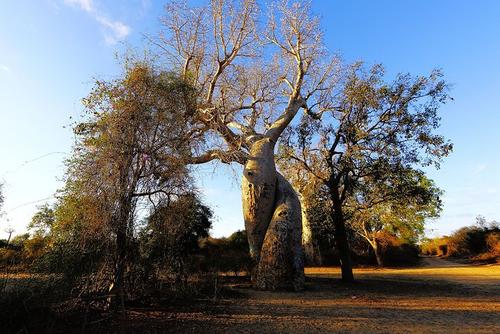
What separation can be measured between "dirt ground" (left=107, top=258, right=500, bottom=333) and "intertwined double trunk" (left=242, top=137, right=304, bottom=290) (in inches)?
22.8

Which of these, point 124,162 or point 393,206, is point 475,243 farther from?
point 124,162

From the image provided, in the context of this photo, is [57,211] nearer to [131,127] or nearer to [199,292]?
[131,127]

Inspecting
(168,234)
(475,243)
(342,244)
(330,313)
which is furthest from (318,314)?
(475,243)

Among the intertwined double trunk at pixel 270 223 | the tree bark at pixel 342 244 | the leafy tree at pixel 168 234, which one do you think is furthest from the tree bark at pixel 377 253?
the leafy tree at pixel 168 234

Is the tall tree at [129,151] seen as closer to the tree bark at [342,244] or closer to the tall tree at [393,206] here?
the tree bark at [342,244]

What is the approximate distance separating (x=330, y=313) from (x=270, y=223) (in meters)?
4.05

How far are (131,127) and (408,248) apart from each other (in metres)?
22.8

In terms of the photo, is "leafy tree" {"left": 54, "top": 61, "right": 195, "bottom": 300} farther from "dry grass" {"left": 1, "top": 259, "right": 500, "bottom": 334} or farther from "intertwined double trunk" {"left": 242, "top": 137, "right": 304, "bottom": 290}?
"intertwined double trunk" {"left": 242, "top": 137, "right": 304, "bottom": 290}

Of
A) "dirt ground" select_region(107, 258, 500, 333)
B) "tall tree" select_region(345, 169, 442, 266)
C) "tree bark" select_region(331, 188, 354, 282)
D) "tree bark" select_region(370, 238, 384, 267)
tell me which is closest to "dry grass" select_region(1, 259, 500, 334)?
"dirt ground" select_region(107, 258, 500, 333)

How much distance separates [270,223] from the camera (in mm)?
10547

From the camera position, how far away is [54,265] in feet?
16.4

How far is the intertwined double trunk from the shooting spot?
376 inches

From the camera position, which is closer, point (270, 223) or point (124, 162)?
point (124, 162)

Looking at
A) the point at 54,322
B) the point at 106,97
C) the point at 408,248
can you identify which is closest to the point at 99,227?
the point at 54,322
